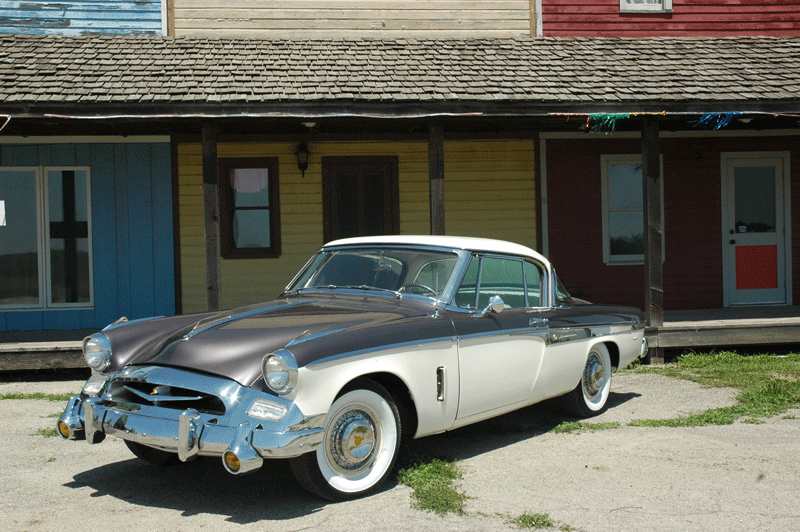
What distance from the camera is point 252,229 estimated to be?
10.8 metres

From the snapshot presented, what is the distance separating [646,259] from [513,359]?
431cm

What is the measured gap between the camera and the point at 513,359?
493 centimetres

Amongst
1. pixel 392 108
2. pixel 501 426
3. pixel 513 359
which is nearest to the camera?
pixel 513 359

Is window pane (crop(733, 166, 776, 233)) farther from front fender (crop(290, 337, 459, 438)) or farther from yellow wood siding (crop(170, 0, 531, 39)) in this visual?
front fender (crop(290, 337, 459, 438))

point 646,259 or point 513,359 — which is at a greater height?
point 646,259

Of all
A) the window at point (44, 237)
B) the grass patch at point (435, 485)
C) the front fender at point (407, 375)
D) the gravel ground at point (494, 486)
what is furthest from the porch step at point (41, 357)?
the front fender at point (407, 375)

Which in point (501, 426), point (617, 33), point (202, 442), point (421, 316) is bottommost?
point (501, 426)

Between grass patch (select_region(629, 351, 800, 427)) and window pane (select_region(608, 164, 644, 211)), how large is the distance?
10.6 feet

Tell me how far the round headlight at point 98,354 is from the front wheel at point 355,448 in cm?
134

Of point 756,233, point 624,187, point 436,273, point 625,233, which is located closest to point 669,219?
point 625,233

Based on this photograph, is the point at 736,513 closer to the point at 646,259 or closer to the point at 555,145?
the point at 646,259

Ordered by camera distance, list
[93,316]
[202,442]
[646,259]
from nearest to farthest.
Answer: [202,442]
[646,259]
[93,316]

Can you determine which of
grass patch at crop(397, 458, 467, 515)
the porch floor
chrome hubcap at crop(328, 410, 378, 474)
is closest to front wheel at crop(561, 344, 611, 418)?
grass patch at crop(397, 458, 467, 515)

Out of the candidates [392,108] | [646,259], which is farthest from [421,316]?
[646,259]
